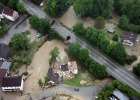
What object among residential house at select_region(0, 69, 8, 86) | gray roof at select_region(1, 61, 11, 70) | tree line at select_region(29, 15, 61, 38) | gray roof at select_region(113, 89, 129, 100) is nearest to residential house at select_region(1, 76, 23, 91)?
residential house at select_region(0, 69, 8, 86)

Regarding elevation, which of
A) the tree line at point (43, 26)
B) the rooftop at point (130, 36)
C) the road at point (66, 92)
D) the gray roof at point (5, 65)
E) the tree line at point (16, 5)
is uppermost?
the tree line at point (16, 5)

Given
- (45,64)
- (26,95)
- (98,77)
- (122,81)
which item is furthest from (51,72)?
(122,81)

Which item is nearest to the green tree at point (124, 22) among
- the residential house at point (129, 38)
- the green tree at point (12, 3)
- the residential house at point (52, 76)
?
the residential house at point (129, 38)

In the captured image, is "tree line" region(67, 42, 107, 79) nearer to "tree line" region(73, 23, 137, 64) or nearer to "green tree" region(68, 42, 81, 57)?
"green tree" region(68, 42, 81, 57)

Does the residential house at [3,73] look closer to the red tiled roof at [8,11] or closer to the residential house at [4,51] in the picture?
the residential house at [4,51]

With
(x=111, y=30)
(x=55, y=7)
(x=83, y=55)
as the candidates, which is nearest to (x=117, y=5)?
(x=111, y=30)

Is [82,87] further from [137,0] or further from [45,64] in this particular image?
[137,0]

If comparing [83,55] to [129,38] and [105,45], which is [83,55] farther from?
[129,38]
